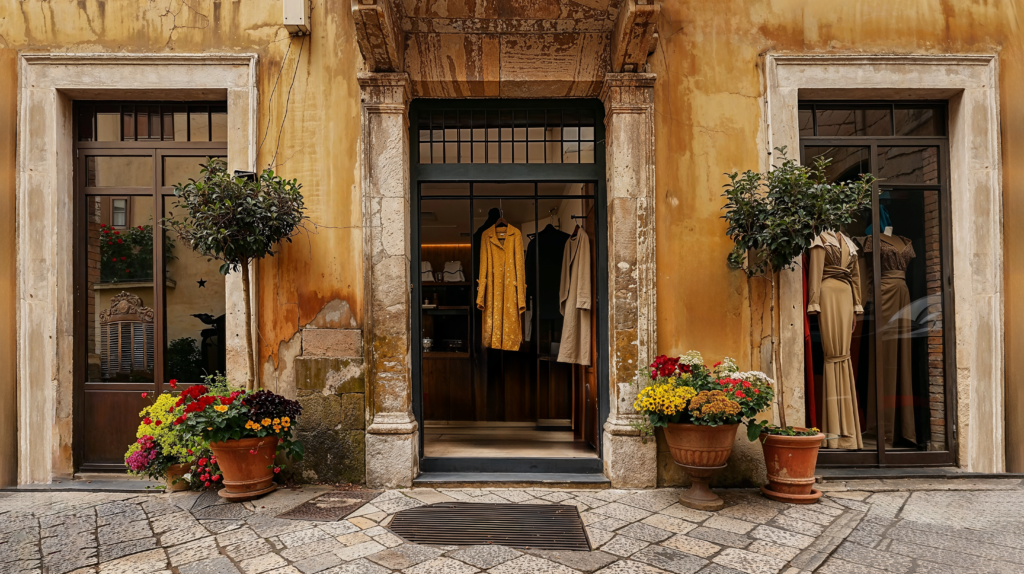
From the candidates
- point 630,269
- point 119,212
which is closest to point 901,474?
point 630,269

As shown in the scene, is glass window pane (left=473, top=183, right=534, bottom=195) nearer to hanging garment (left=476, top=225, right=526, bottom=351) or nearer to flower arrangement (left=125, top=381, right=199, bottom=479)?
hanging garment (left=476, top=225, right=526, bottom=351)

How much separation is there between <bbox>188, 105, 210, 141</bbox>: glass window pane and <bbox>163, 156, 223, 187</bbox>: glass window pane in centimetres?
19

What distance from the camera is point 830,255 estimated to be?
4742 millimetres

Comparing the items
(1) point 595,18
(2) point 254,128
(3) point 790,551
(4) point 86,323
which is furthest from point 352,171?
(3) point 790,551

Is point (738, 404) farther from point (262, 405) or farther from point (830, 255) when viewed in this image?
point (262, 405)

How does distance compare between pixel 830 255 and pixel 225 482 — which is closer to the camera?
pixel 225 482

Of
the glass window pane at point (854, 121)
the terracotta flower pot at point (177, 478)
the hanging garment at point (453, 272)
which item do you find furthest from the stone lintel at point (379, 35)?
the glass window pane at point (854, 121)

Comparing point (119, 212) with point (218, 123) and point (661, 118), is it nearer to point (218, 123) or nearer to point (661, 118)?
point (218, 123)

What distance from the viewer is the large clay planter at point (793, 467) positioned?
4.04 meters

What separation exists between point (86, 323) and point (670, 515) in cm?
507

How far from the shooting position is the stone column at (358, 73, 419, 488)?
446cm

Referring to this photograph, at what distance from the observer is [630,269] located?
14.7 feet

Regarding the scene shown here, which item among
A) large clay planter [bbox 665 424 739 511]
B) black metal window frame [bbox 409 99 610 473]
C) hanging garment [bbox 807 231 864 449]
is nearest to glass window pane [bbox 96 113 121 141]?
black metal window frame [bbox 409 99 610 473]

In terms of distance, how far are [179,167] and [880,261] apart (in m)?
6.28
